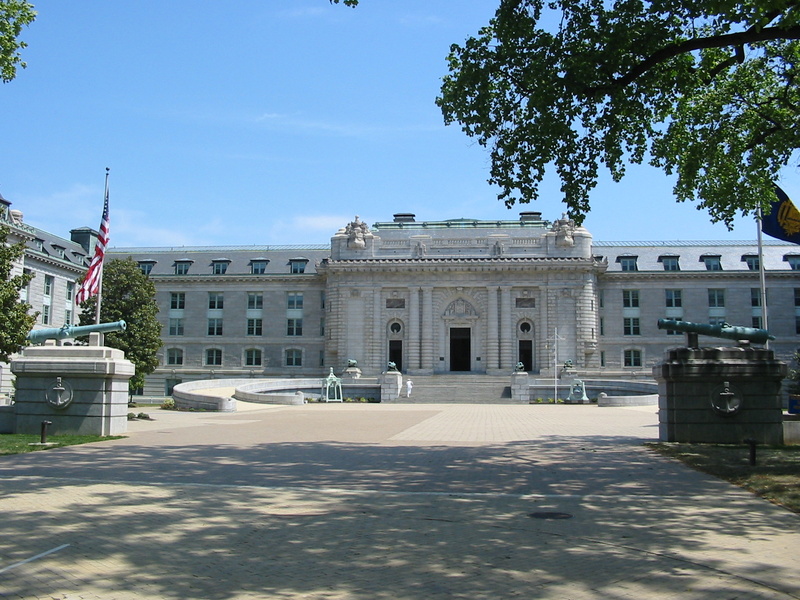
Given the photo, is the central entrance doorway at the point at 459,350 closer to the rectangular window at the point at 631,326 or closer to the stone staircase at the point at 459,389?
the stone staircase at the point at 459,389

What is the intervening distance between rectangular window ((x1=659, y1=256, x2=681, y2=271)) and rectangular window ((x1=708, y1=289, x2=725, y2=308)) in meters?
3.94

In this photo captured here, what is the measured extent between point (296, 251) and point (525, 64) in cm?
6219

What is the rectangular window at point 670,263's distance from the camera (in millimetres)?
72688

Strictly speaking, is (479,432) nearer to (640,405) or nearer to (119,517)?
(119,517)

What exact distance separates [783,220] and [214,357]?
2468 inches

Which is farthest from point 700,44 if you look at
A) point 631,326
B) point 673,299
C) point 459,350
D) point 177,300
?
point 177,300

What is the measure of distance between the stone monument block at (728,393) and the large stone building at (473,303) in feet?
151

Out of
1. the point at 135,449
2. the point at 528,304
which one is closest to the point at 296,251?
the point at 528,304

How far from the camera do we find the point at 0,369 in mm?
53812

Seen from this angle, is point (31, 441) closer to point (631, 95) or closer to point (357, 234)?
point (631, 95)

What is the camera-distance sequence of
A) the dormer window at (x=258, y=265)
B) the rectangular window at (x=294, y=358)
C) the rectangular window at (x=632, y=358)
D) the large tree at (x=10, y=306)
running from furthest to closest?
the dormer window at (x=258, y=265) → the rectangular window at (x=294, y=358) → the rectangular window at (x=632, y=358) → the large tree at (x=10, y=306)

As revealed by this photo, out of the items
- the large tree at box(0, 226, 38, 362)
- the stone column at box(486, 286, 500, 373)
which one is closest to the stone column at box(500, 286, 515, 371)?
the stone column at box(486, 286, 500, 373)

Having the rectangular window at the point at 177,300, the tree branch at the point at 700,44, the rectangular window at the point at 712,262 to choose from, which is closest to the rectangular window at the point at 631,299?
the rectangular window at the point at 712,262

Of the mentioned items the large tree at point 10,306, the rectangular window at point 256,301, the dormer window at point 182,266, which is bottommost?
the large tree at point 10,306
